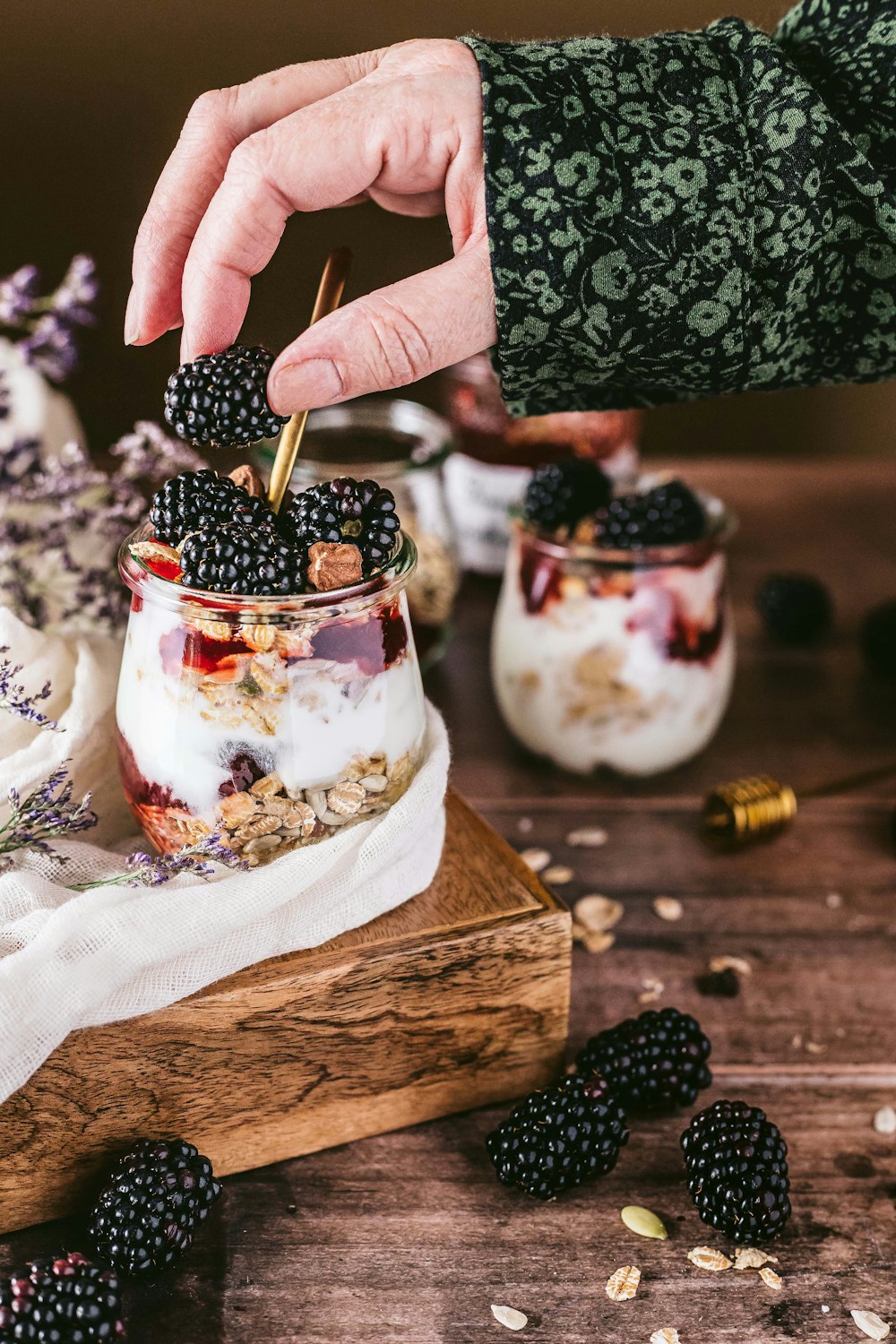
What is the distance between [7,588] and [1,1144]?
0.46 m

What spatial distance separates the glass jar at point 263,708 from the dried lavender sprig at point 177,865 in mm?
13

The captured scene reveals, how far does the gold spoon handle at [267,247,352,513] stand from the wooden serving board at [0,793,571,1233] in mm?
265

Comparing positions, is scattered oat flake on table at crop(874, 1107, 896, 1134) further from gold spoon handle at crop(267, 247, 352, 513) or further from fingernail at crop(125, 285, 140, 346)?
fingernail at crop(125, 285, 140, 346)

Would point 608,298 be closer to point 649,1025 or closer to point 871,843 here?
point 649,1025

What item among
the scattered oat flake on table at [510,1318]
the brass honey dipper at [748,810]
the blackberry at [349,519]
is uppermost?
the blackberry at [349,519]

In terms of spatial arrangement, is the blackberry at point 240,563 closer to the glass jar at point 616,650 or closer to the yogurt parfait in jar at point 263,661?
the yogurt parfait in jar at point 263,661

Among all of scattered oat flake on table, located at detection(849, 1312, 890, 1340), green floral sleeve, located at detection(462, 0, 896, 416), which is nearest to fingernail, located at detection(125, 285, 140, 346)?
green floral sleeve, located at detection(462, 0, 896, 416)

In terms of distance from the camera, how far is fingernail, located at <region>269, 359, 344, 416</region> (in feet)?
2.12

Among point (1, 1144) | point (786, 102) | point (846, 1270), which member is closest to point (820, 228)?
point (786, 102)

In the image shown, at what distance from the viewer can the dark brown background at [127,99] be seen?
1.91 m

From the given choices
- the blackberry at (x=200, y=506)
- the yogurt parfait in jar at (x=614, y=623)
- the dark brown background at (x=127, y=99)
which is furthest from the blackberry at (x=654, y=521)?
the dark brown background at (x=127, y=99)

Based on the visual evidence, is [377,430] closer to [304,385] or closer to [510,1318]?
[304,385]

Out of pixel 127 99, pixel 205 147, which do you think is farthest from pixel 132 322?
pixel 127 99

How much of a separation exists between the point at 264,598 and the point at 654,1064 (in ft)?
1.26
